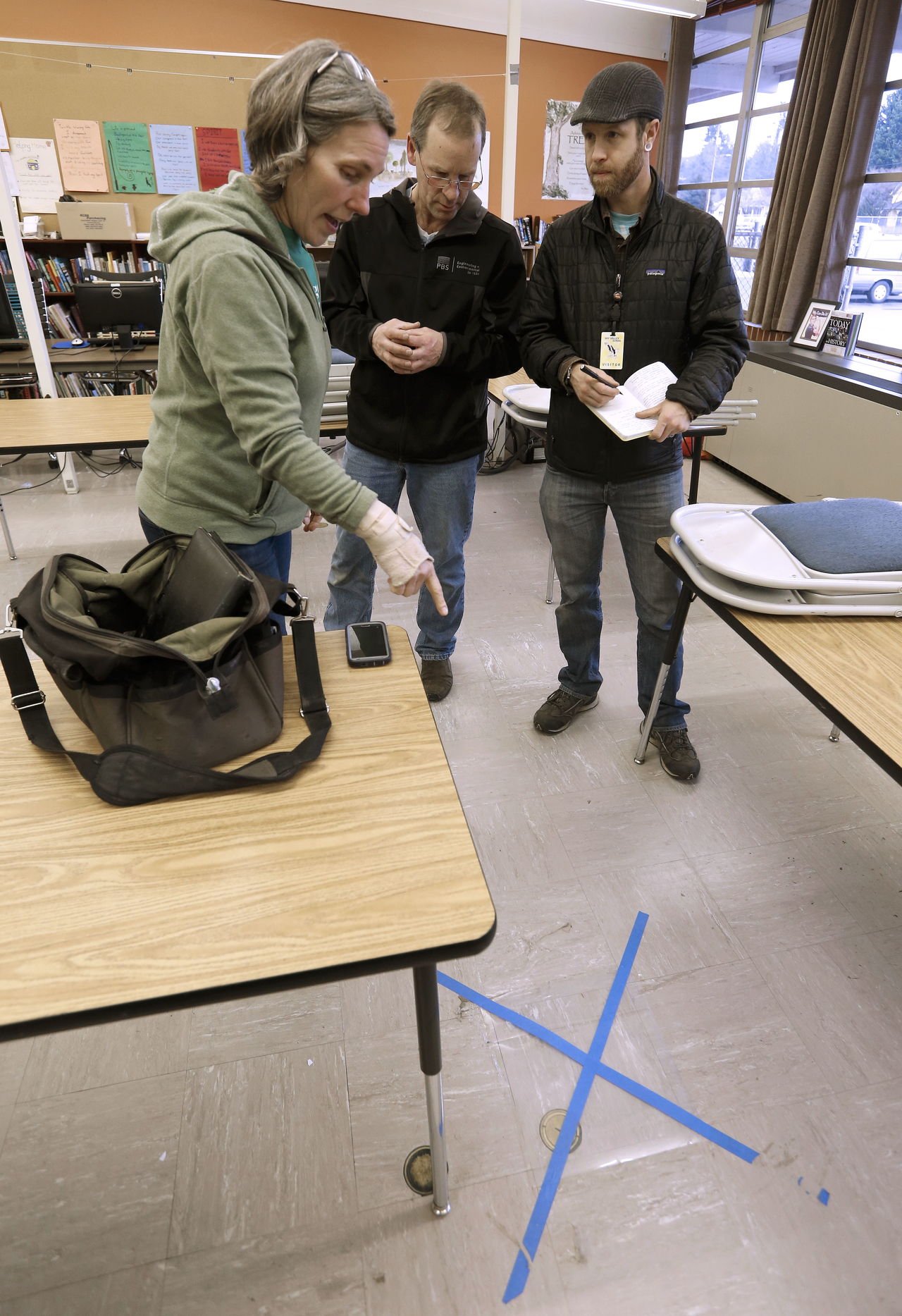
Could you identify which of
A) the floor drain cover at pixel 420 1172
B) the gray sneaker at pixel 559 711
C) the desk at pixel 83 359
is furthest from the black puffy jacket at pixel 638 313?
the desk at pixel 83 359

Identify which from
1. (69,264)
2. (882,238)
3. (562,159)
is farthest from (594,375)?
(562,159)

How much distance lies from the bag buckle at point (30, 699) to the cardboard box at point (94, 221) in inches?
178

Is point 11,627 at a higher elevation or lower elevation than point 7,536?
higher

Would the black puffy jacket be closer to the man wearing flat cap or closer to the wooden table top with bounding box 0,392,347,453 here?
the man wearing flat cap

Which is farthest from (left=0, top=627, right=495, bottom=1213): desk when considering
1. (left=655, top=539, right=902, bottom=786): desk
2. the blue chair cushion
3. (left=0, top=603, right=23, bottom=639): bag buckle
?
the blue chair cushion

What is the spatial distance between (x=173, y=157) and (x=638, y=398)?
4.58 m

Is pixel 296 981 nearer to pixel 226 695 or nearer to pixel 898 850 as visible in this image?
pixel 226 695

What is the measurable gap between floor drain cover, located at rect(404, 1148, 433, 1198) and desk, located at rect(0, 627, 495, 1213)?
0.88ft

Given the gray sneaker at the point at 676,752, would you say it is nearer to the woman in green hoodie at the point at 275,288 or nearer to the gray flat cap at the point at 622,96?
the woman in green hoodie at the point at 275,288

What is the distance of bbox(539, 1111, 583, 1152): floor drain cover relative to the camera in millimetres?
1205

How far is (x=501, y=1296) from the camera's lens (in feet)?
3.40

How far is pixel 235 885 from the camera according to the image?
765 mm

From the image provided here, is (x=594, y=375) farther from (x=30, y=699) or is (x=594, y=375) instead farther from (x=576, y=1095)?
(x=576, y=1095)

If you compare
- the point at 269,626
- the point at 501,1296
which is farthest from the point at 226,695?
the point at 501,1296
